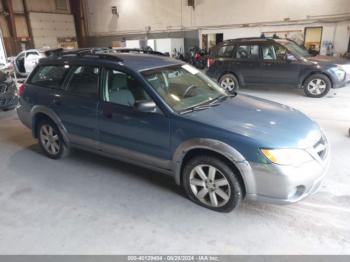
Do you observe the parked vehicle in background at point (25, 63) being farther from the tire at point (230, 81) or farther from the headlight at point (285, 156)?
the headlight at point (285, 156)

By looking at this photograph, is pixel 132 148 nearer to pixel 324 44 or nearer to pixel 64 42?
pixel 324 44

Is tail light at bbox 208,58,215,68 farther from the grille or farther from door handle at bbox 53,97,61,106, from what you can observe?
the grille

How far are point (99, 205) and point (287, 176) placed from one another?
180 cm

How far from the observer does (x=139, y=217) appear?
104 inches

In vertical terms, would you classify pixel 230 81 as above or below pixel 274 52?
below

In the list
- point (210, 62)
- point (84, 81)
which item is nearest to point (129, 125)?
point (84, 81)

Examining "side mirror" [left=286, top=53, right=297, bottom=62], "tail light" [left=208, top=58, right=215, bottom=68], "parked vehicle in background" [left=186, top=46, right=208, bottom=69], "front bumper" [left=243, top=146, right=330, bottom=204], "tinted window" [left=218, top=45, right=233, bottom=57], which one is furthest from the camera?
"parked vehicle in background" [left=186, top=46, right=208, bottom=69]

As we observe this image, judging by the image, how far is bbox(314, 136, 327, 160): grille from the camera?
98.6 inches

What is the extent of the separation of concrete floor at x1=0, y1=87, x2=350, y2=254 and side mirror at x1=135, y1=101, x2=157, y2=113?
3.01 ft

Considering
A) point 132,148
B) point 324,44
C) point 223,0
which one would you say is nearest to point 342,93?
point 324,44

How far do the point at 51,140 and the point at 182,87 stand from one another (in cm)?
202

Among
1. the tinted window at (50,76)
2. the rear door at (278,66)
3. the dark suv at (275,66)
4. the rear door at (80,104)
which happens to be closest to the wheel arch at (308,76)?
the dark suv at (275,66)

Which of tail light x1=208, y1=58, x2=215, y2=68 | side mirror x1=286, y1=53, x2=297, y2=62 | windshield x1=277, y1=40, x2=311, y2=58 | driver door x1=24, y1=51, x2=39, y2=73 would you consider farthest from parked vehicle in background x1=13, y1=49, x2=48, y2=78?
side mirror x1=286, y1=53, x2=297, y2=62

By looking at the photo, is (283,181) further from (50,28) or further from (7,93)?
A: (50,28)
